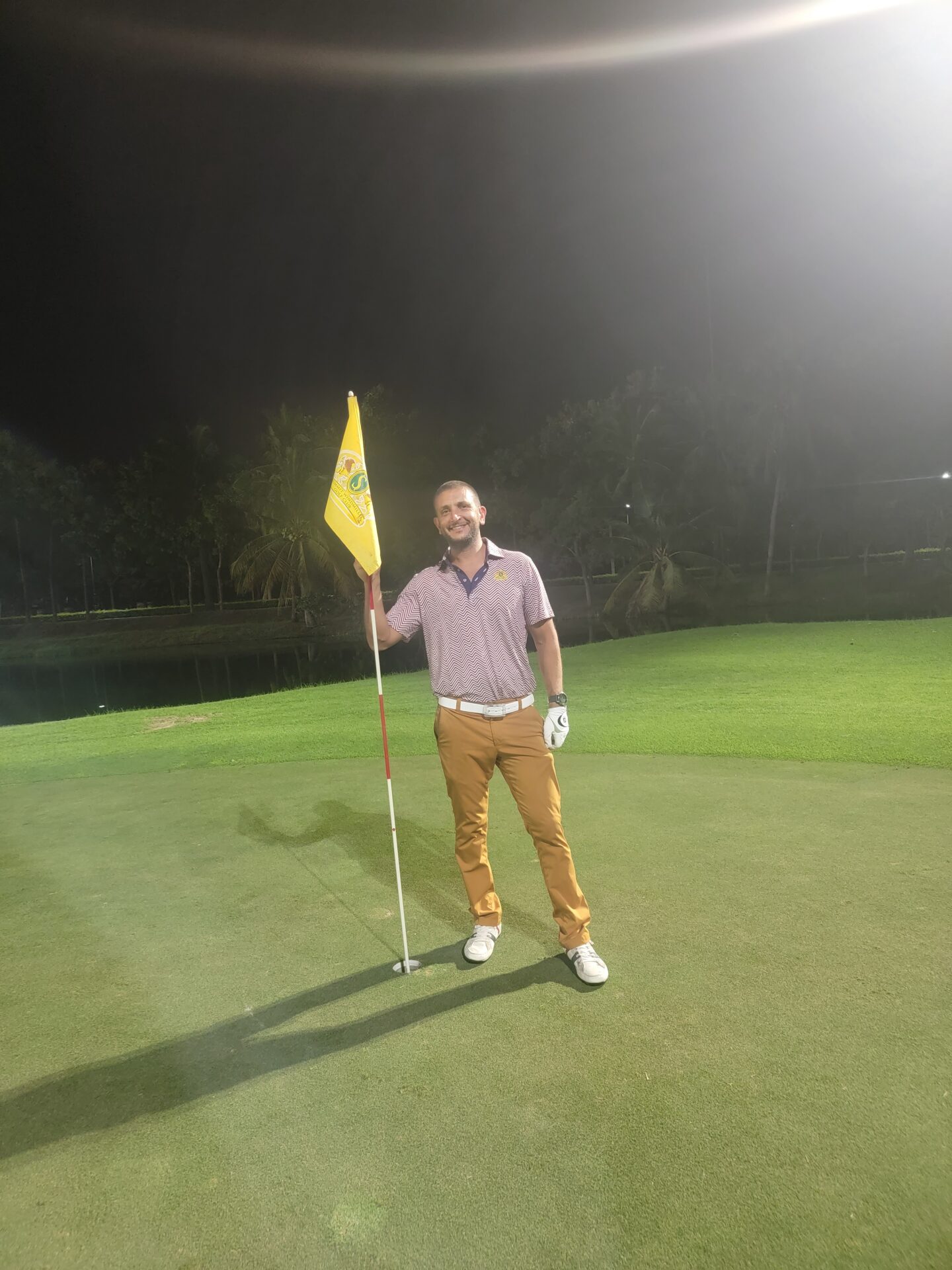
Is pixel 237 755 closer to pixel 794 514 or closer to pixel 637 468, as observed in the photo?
pixel 637 468

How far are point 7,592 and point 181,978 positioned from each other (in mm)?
68439

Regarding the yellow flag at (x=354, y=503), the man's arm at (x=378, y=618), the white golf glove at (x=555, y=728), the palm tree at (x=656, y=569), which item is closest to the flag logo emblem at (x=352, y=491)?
the yellow flag at (x=354, y=503)

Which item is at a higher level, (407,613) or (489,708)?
(407,613)

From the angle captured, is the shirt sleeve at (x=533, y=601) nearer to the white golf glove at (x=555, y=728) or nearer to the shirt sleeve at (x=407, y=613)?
the white golf glove at (x=555, y=728)

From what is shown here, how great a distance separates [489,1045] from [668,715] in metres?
7.94

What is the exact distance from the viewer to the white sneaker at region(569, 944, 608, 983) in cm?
367

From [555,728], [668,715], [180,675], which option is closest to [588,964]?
[555,728]

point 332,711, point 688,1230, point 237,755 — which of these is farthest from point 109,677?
point 688,1230

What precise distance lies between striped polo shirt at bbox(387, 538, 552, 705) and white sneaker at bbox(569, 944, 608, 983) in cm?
122

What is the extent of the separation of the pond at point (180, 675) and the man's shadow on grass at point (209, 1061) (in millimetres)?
18460

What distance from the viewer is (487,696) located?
4.13m

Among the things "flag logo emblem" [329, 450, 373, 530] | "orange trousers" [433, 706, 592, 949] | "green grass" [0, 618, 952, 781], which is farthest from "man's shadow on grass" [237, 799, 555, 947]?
"green grass" [0, 618, 952, 781]

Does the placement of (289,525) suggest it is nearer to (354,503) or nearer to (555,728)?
(354,503)

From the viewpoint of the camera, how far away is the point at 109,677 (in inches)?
1404
